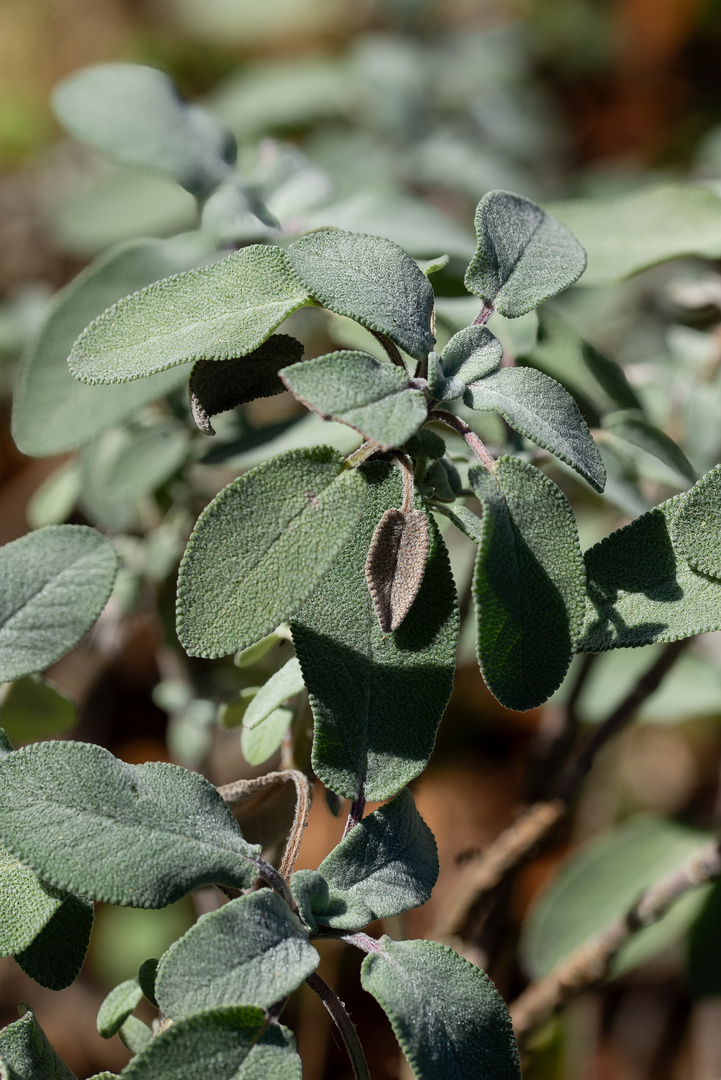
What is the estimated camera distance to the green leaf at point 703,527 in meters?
0.57

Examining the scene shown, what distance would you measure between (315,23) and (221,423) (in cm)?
215

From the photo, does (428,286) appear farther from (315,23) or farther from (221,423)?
(315,23)

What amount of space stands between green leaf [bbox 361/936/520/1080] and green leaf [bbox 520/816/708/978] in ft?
2.44

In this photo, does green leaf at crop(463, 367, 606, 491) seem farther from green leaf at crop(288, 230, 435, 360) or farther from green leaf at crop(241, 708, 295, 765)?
green leaf at crop(241, 708, 295, 765)

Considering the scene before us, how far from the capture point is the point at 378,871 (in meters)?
0.60

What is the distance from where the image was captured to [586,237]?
0.92 meters

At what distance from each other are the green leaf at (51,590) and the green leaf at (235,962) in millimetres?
222

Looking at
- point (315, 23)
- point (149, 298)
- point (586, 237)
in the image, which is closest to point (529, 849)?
point (586, 237)

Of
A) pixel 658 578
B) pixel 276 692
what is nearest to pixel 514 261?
pixel 658 578

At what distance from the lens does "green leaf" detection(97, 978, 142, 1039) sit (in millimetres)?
619

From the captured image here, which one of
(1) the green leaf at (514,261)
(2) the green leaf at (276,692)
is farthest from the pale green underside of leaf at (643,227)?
(2) the green leaf at (276,692)

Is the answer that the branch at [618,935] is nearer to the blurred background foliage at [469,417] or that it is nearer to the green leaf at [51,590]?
the blurred background foliage at [469,417]

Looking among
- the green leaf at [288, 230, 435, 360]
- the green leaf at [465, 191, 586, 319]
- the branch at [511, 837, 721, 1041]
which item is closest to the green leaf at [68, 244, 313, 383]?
the green leaf at [288, 230, 435, 360]

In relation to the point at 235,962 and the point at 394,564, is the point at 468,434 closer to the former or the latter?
the point at 394,564
